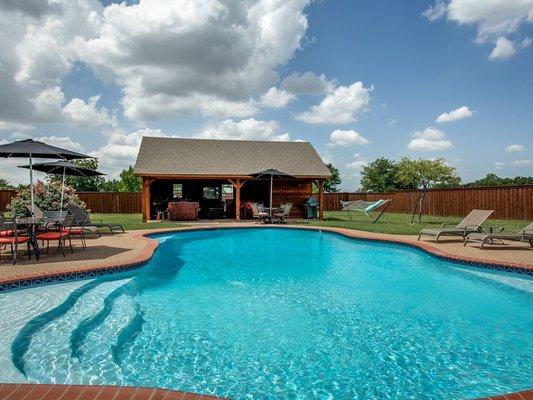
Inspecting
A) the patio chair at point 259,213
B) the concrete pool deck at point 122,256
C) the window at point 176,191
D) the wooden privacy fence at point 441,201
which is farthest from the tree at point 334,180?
the concrete pool deck at point 122,256

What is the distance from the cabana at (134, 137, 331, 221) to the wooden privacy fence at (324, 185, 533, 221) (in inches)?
277

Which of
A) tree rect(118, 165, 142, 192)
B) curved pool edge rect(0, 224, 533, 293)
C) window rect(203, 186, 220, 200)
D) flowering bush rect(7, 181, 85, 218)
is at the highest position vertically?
tree rect(118, 165, 142, 192)

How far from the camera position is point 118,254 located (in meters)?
8.25

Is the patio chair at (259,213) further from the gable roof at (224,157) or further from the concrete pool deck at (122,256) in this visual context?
the concrete pool deck at (122,256)

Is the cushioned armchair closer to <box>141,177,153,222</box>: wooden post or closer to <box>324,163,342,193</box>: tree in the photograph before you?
<box>141,177,153,222</box>: wooden post

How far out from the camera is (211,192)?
2247 cm

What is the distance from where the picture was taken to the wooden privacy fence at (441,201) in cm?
1688

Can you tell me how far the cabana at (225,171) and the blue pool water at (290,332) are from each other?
40.6 ft

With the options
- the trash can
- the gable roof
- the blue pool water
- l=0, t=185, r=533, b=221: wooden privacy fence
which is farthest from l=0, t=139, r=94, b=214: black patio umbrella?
l=0, t=185, r=533, b=221: wooden privacy fence

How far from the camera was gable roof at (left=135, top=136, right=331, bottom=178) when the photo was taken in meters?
19.6

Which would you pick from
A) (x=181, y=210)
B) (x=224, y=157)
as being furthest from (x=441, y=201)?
(x=181, y=210)

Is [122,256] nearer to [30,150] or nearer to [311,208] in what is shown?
[30,150]

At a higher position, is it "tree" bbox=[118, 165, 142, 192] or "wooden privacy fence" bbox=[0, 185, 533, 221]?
"tree" bbox=[118, 165, 142, 192]

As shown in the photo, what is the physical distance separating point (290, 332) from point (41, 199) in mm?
13134
